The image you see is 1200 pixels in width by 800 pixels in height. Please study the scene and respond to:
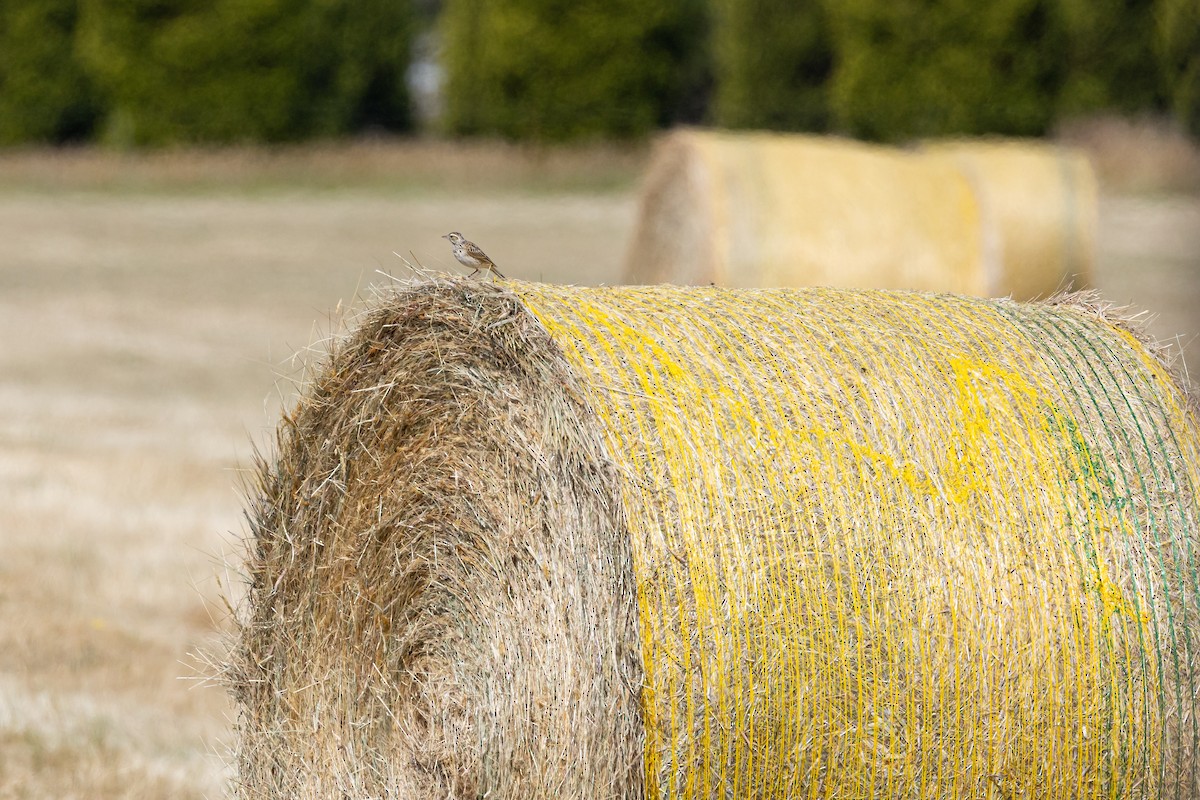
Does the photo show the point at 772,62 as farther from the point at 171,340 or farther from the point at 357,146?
the point at 171,340

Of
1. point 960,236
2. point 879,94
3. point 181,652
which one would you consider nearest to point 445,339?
point 181,652

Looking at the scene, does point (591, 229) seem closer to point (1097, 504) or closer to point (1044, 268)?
point (1044, 268)

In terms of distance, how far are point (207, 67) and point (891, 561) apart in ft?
75.4

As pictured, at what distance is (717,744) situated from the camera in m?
2.96

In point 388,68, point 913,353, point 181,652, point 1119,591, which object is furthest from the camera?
point 388,68

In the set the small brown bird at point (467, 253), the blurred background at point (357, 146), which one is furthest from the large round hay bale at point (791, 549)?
the blurred background at point (357, 146)

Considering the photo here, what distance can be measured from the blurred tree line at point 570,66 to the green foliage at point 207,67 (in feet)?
0.10

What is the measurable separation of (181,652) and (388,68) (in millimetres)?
22906

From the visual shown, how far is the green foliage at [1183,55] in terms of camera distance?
18.5 m

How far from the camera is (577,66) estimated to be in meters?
25.0

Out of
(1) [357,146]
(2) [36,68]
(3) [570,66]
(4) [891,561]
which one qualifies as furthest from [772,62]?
(4) [891,561]

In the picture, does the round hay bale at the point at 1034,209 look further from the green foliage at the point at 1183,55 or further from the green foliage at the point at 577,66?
the green foliage at the point at 577,66

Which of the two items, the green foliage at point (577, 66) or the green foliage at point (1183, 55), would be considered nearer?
the green foliage at point (1183, 55)

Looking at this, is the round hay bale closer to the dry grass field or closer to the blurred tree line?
the dry grass field
